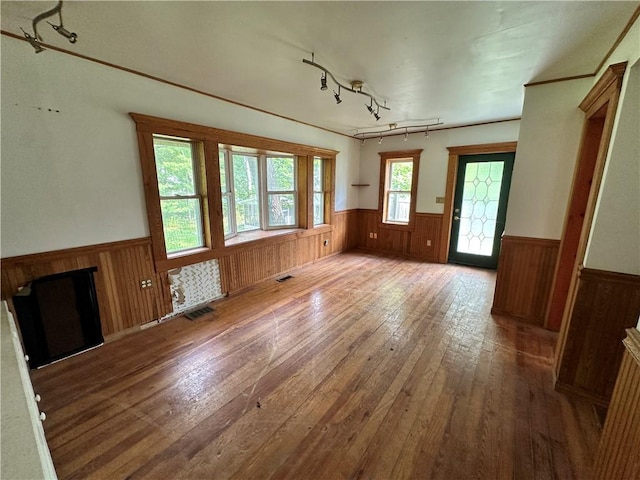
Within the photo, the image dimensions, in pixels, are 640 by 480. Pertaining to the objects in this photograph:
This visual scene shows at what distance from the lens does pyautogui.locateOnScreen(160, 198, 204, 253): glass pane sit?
115 inches

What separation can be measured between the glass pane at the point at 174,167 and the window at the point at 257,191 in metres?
0.53

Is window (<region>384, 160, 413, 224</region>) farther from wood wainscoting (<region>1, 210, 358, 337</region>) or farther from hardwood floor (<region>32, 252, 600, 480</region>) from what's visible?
hardwood floor (<region>32, 252, 600, 480</region>)

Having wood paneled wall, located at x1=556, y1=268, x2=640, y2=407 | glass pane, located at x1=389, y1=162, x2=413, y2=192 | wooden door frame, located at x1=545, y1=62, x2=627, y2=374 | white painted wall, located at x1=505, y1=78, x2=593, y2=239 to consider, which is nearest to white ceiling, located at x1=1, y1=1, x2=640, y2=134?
white painted wall, located at x1=505, y1=78, x2=593, y2=239

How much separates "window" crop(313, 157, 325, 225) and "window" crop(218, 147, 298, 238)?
0.52 metres

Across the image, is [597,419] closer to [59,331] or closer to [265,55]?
[265,55]

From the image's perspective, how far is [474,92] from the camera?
2.92 meters

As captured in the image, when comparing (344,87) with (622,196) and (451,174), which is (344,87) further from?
(451,174)

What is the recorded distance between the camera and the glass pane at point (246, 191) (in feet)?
12.5

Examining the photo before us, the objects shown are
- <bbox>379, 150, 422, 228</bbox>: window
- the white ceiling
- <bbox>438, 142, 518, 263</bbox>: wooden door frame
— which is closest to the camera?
the white ceiling

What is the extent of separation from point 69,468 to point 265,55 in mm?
2875

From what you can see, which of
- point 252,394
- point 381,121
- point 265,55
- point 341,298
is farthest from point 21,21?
point 381,121

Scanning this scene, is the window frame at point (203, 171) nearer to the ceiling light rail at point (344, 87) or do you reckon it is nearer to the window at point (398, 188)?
the ceiling light rail at point (344, 87)

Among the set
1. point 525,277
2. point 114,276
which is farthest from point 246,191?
point 525,277

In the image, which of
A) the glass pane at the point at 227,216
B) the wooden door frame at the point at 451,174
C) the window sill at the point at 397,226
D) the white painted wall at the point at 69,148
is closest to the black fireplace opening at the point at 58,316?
the white painted wall at the point at 69,148
